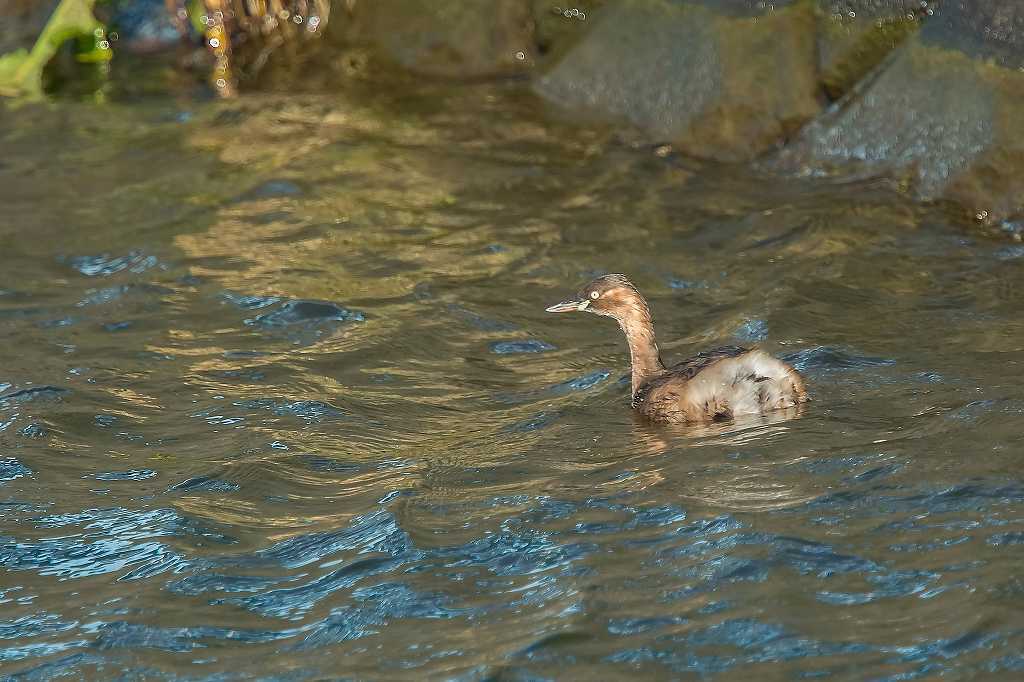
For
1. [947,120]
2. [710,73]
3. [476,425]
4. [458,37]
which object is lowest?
[476,425]

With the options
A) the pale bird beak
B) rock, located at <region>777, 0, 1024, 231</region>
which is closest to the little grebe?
the pale bird beak

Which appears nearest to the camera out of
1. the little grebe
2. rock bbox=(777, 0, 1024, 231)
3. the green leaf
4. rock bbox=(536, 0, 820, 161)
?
the little grebe

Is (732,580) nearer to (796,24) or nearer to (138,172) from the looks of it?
(796,24)

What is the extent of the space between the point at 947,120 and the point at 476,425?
12.7ft

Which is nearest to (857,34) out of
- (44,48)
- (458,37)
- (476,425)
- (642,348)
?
(458,37)

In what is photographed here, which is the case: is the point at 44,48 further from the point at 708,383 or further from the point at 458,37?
the point at 708,383

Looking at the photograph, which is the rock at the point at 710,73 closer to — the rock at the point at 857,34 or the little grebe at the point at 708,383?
the rock at the point at 857,34

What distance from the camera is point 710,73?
9.98 meters

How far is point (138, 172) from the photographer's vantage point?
33.3 feet

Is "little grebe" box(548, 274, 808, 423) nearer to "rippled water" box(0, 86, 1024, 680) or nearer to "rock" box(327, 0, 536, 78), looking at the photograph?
"rippled water" box(0, 86, 1024, 680)

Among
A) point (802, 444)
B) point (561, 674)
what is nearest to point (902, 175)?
point (802, 444)

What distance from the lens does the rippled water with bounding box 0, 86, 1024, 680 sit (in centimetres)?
451

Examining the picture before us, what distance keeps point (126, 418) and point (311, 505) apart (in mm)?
1324

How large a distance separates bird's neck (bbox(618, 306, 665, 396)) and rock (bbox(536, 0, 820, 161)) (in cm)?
320
